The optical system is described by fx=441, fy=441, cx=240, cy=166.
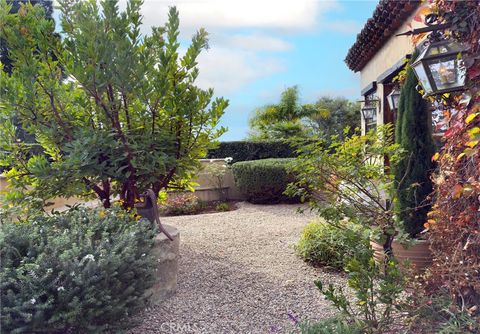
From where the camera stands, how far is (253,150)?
1321cm

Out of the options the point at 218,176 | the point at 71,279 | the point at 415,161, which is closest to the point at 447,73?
the point at 415,161

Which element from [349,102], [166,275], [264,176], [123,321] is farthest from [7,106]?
[349,102]

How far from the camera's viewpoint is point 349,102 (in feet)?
75.3

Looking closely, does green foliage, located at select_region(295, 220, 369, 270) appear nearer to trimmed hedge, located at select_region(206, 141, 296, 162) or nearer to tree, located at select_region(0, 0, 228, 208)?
tree, located at select_region(0, 0, 228, 208)

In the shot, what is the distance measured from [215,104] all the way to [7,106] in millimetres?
2146

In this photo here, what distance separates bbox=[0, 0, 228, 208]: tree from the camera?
4301 mm

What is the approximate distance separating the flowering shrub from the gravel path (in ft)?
8.30

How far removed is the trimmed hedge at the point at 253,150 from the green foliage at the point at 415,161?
333 inches

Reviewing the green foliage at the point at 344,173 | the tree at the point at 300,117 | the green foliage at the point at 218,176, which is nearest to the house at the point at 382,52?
the green foliage at the point at 344,173

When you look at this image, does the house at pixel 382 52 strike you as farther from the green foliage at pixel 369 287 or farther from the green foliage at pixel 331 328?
the green foliage at pixel 331 328

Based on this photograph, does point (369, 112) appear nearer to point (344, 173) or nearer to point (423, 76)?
point (344, 173)

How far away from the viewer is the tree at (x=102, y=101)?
430 centimetres

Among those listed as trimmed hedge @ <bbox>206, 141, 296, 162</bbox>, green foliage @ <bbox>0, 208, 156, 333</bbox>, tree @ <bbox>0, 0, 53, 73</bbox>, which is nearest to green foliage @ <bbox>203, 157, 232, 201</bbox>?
trimmed hedge @ <bbox>206, 141, 296, 162</bbox>

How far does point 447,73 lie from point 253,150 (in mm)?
10226
